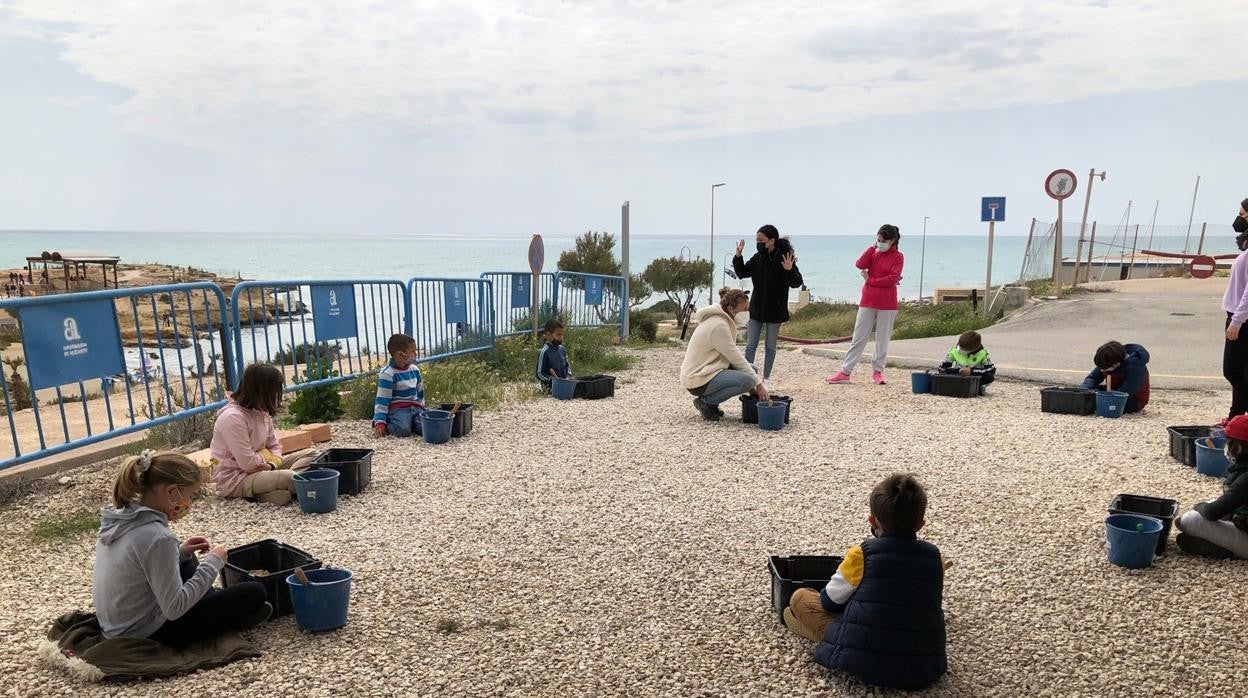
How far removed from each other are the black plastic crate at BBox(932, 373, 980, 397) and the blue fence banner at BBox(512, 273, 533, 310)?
6206 millimetres

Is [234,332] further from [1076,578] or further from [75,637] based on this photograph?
[1076,578]

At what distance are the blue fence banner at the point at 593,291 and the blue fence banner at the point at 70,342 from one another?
10420mm

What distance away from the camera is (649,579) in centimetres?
459

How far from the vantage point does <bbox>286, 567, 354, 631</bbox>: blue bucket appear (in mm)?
3842

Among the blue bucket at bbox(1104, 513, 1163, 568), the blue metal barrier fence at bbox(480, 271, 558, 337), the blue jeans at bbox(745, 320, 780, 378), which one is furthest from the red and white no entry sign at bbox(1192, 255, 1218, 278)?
the blue bucket at bbox(1104, 513, 1163, 568)

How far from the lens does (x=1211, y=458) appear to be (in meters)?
6.42

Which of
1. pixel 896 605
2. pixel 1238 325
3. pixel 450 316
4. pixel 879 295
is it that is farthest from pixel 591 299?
pixel 896 605

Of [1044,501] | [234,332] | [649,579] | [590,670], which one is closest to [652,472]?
[649,579]

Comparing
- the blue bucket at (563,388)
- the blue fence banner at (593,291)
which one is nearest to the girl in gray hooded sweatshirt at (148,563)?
the blue bucket at (563,388)

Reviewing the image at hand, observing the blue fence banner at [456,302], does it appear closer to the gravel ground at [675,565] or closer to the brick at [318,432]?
the gravel ground at [675,565]

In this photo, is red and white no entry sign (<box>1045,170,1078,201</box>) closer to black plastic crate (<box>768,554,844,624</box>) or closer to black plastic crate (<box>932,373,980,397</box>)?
black plastic crate (<box>932,373,980,397</box>)

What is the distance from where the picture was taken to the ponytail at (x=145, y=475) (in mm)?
3533

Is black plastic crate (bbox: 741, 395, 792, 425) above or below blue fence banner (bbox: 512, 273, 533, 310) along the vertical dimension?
below

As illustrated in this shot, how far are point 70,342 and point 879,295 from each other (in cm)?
854
